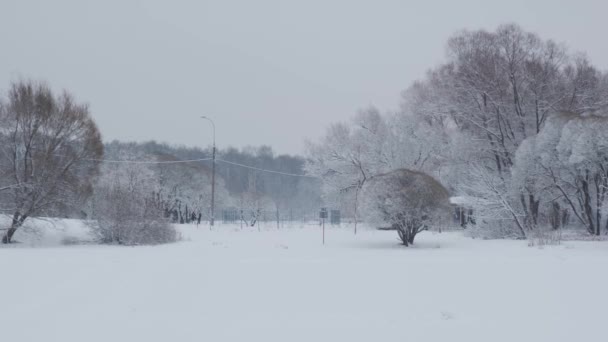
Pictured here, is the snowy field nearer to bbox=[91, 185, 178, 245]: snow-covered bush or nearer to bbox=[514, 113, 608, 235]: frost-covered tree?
bbox=[91, 185, 178, 245]: snow-covered bush

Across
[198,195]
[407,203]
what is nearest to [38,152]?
[407,203]

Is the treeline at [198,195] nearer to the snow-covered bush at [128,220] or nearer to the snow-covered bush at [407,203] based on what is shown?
the snow-covered bush at [128,220]

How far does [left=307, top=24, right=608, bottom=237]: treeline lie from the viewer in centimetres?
2450

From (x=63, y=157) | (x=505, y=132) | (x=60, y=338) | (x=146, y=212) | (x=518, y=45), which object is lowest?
(x=60, y=338)

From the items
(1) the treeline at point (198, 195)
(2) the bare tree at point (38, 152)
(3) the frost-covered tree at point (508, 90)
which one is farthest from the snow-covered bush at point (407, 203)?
(1) the treeline at point (198, 195)

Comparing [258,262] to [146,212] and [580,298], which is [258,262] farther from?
[146,212]

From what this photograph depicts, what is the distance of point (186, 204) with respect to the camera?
60094 millimetres

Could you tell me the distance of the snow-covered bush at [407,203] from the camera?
71.6 ft

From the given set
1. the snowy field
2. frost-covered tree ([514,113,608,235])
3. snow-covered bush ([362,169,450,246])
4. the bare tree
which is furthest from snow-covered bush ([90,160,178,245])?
frost-covered tree ([514,113,608,235])

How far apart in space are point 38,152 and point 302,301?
19.5m

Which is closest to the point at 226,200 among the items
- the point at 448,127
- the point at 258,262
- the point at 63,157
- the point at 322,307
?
the point at 448,127

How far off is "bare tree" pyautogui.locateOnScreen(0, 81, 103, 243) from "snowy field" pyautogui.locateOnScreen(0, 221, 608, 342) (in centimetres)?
1207

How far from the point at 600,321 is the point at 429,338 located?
2.84 meters

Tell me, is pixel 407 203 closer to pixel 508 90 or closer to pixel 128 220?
pixel 128 220
